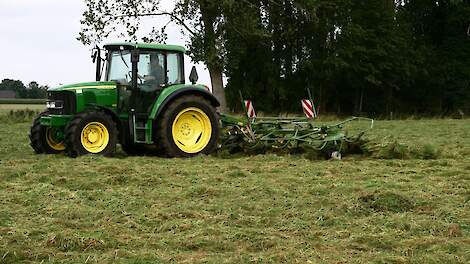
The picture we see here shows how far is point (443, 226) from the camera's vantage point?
525cm

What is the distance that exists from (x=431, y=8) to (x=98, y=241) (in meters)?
30.4

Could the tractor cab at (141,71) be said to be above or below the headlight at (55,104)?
above

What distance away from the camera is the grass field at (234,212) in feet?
15.1

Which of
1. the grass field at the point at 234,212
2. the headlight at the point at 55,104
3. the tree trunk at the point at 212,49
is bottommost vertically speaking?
the grass field at the point at 234,212

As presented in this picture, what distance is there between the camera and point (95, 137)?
33.1 feet

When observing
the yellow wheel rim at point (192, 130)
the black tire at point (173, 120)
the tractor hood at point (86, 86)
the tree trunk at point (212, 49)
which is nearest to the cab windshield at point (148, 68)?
the tractor hood at point (86, 86)

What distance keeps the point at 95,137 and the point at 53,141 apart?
1.20m

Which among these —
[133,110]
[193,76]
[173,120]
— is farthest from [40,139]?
[193,76]

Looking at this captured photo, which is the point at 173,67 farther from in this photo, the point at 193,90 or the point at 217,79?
the point at 217,79

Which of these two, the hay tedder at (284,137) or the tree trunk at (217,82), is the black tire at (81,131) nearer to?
the hay tedder at (284,137)

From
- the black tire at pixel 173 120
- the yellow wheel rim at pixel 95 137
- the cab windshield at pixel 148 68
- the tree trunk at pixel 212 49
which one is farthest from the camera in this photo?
the tree trunk at pixel 212 49

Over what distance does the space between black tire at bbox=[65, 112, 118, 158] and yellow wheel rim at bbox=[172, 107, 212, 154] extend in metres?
1.07

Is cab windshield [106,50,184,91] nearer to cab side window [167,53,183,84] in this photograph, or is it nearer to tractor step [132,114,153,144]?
cab side window [167,53,183,84]

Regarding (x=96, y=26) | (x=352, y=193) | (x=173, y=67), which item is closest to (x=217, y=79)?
(x=96, y=26)
